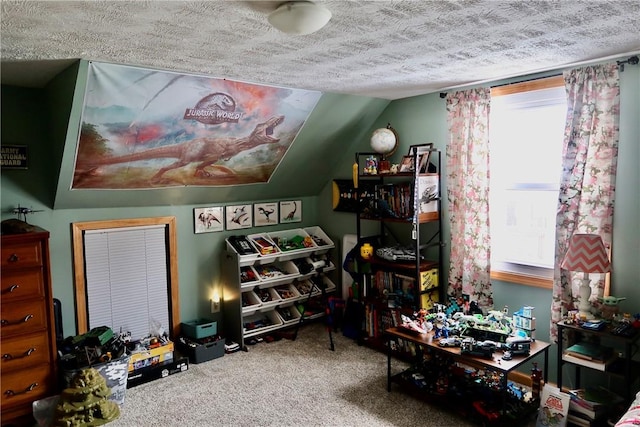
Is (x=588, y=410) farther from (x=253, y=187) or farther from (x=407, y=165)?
(x=253, y=187)

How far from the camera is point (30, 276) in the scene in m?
2.85

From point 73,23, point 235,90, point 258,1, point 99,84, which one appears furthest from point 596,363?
point 99,84

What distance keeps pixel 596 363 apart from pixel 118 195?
3.57m

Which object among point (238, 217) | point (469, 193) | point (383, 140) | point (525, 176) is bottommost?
point (238, 217)

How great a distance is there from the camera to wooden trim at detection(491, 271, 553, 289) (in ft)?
10.5

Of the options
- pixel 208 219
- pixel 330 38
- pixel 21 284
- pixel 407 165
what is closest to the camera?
pixel 330 38

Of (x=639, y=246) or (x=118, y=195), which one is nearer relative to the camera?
(x=639, y=246)

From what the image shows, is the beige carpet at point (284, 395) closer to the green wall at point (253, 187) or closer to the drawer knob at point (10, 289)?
the green wall at point (253, 187)

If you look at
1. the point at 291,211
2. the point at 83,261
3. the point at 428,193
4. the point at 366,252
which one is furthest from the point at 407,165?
the point at 83,261

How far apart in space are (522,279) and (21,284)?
3.45 m

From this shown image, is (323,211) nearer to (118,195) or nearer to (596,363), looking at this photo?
(118,195)

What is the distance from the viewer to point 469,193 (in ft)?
11.5

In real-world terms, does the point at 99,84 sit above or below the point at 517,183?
above

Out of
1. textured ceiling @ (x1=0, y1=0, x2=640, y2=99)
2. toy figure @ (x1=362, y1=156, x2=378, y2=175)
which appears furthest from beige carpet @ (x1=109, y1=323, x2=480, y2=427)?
textured ceiling @ (x1=0, y1=0, x2=640, y2=99)
